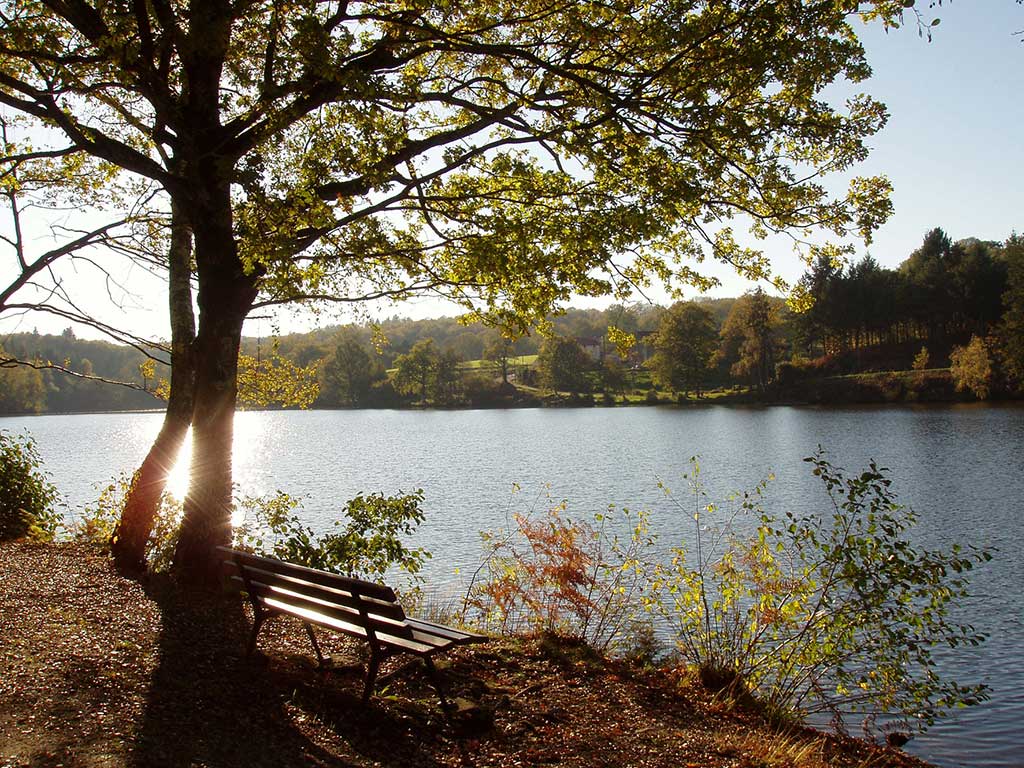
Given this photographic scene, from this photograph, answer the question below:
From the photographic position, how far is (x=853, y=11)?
7629 millimetres

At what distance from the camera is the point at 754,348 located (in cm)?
8981

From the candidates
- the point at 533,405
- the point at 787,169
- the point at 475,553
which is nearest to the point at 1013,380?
the point at 533,405

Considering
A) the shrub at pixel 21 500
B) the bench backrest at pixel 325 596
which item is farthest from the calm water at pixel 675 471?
the bench backrest at pixel 325 596

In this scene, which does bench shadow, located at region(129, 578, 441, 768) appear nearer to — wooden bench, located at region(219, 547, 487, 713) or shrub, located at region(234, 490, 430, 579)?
wooden bench, located at region(219, 547, 487, 713)

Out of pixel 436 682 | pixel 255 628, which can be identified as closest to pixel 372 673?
pixel 436 682

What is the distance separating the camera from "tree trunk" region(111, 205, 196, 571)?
1022 cm

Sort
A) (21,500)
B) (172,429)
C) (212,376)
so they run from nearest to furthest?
(212,376), (172,429), (21,500)

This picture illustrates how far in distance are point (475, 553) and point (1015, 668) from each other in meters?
10.3

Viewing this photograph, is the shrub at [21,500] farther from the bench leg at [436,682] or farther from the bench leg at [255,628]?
the bench leg at [436,682]

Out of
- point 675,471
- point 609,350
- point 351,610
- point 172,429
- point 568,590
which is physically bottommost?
point 675,471

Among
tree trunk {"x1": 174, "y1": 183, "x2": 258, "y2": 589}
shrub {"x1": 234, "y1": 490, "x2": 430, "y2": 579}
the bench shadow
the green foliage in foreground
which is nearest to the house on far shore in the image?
the green foliage in foreground

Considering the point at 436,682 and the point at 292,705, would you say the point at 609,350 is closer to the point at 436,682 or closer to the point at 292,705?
the point at 436,682

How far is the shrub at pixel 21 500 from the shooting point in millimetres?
13031

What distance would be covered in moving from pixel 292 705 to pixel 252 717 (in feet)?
1.22
